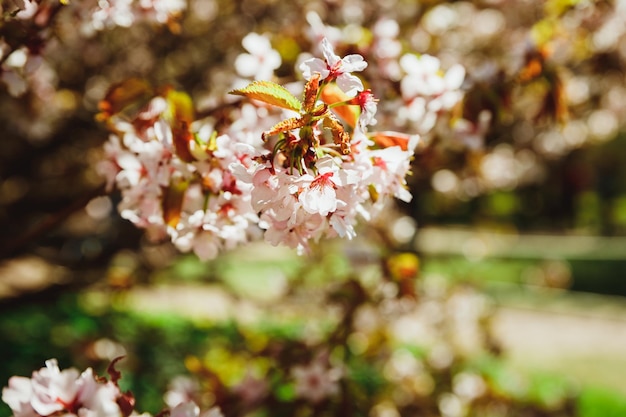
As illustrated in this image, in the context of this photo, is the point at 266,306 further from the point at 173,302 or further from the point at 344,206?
the point at 344,206

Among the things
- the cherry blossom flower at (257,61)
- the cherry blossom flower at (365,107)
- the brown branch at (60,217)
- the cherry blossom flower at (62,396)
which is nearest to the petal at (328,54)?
the cherry blossom flower at (365,107)

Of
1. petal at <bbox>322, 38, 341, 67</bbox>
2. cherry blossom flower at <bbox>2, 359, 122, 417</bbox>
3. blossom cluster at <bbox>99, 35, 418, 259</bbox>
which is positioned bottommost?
cherry blossom flower at <bbox>2, 359, 122, 417</bbox>

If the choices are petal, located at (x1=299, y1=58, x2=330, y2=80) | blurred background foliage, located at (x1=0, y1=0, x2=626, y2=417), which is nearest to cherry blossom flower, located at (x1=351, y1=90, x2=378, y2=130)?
petal, located at (x1=299, y1=58, x2=330, y2=80)

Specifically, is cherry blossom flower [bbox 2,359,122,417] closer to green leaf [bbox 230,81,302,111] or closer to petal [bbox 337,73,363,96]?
green leaf [bbox 230,81,302,111]

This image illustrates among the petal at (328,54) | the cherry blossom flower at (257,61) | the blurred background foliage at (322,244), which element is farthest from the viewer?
the blurred background foliage at (322,244)

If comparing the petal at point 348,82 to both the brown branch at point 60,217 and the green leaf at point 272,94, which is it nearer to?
the green leaf at point 272,94

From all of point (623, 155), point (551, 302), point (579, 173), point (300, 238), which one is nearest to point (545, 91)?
point (300, 238)

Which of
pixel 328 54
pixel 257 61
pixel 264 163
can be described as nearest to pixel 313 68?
pixel 328 54
